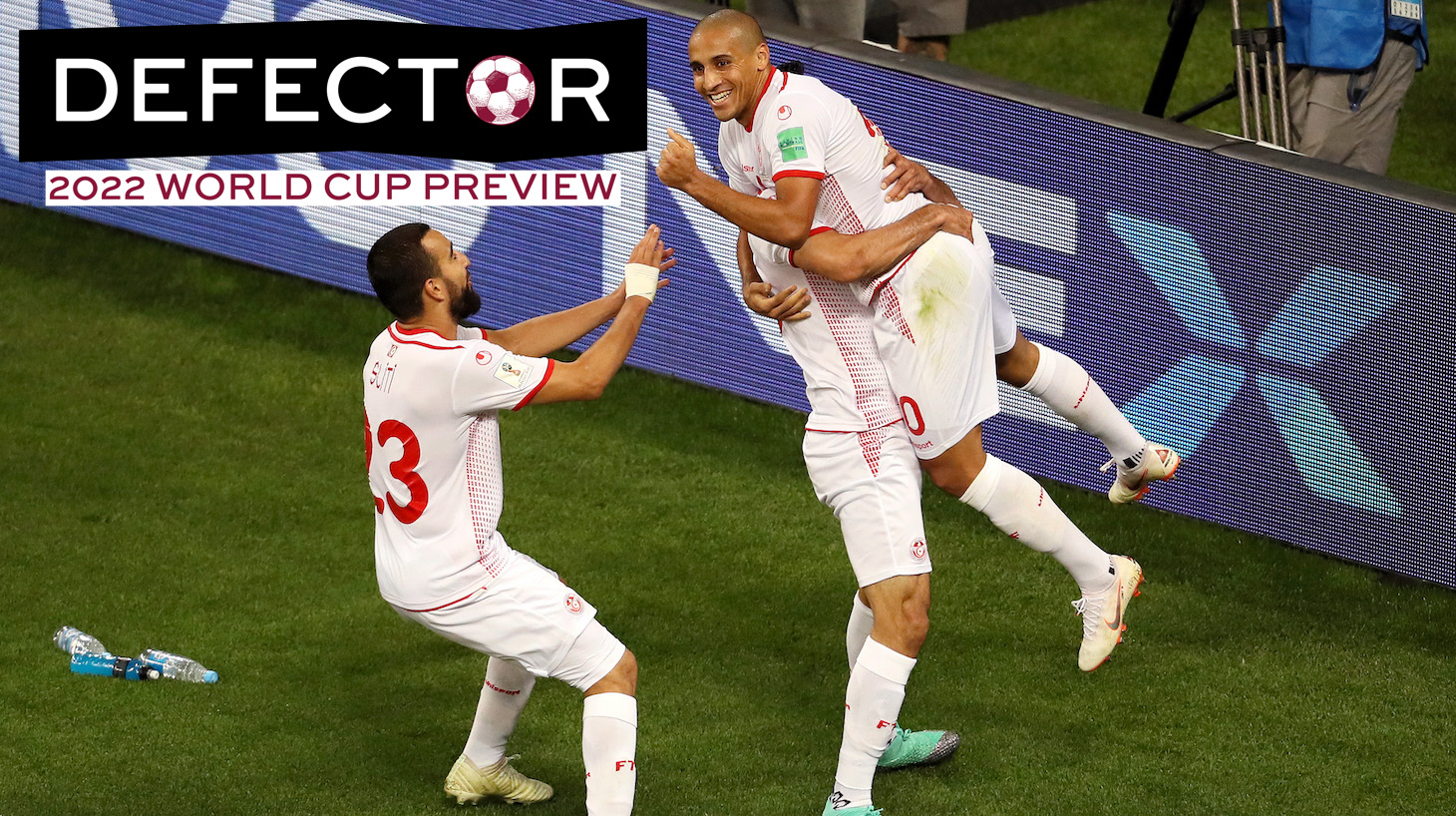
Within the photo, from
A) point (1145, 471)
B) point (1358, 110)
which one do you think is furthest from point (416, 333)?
point (1358, 110)

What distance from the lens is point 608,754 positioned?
499 centimetres

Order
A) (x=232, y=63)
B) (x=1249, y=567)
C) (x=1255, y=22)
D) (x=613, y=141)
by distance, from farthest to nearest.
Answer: (x=1255, y=22), (x=232, y=63), (x=613, y=141), (x=1249, y=567)

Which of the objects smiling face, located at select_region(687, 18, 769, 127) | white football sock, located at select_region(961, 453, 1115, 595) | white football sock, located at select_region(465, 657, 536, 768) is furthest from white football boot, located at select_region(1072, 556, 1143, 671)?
smiling face, located at select_region(687, 18, 769, 127)

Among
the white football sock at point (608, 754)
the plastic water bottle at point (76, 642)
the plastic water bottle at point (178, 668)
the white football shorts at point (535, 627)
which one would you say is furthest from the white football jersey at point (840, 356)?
the plastic water bottle at point (76, 642)

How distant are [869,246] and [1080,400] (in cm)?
99

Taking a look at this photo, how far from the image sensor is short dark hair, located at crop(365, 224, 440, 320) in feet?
16.2

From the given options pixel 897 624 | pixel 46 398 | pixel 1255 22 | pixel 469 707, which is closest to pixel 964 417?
pixel 897 624

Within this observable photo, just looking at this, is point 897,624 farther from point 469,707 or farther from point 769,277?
point 469,707

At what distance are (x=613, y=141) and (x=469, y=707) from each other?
312cm

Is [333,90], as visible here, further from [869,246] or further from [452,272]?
[869,246]

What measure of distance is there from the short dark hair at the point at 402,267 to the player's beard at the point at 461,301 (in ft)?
0.27

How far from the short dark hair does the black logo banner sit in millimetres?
3449

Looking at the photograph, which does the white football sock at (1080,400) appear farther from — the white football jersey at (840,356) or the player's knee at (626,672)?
the player's knee at (626,672)

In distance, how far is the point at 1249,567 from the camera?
708cm
